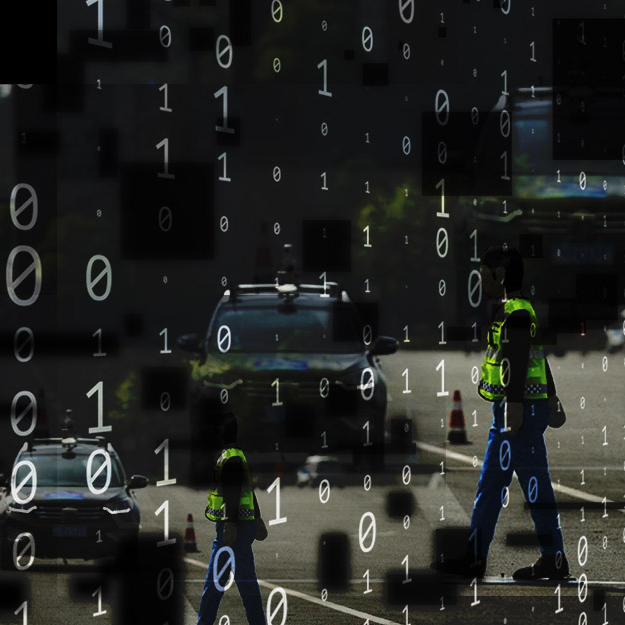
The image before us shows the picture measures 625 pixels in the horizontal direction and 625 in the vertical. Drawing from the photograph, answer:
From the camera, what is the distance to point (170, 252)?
12625 millimetres

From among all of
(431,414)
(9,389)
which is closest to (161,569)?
(431,414)

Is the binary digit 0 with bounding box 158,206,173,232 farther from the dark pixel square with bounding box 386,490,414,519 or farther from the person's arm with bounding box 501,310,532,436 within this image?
the person's arm with bounding box 501,310,532,436

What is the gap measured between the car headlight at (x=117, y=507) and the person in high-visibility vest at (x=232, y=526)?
2843 mm

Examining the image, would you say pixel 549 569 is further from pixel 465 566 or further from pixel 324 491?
pixel 324 491

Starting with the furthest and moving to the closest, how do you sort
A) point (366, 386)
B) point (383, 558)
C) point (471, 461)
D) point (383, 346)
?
point (471, 461) → point (366, 386) → point (383, 346) → point (383, 558)

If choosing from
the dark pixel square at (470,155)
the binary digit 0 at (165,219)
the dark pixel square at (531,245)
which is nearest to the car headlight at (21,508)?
the binary digit 0 at (165,219)

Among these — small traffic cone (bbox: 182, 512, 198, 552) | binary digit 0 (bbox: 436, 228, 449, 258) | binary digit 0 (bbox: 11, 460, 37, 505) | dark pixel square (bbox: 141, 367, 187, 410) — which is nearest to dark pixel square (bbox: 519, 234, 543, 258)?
binary digit 0 (bbox: 436, 228, 449, 258)

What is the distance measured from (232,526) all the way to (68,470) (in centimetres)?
392

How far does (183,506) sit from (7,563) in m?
2.20

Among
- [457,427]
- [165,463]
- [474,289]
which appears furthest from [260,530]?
[474,289]

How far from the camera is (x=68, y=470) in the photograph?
12008 millimetres

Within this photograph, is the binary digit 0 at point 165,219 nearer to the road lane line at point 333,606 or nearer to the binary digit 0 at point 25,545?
the binary digit 0 at point 25,545

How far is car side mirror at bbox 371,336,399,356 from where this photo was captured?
12.6 m

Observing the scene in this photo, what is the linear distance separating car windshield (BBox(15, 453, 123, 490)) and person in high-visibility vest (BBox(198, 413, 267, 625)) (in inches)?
127
